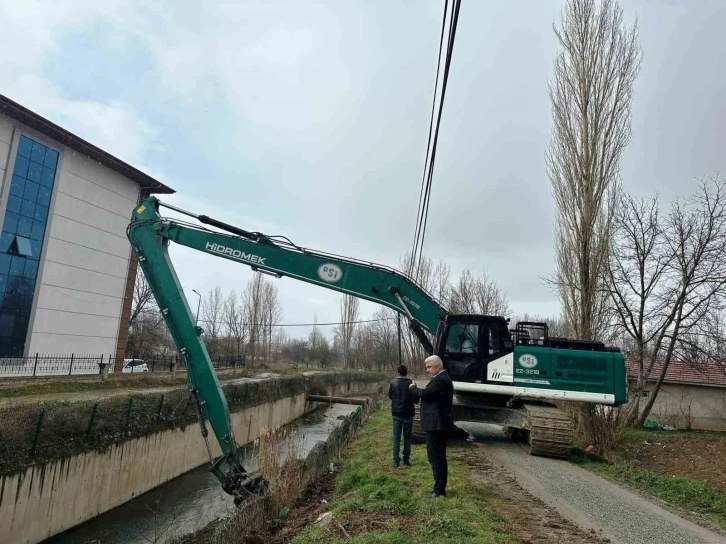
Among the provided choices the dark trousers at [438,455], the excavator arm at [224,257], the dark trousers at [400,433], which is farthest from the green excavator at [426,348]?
the dark trousers at [438,455]

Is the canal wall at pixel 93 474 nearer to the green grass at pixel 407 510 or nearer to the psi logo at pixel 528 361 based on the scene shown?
the green grass at pixel 407 510

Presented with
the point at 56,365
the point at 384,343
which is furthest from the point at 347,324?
the point at 56,365

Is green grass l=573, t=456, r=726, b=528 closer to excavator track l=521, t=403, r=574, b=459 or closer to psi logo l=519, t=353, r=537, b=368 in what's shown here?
excavator track l=521, t=403, r=574, b=459

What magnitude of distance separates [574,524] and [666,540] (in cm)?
96

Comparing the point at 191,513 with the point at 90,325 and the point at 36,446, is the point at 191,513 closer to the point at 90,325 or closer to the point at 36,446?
the point at 36,446

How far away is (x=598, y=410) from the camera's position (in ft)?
38.4

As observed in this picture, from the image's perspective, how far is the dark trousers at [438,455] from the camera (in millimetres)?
5691

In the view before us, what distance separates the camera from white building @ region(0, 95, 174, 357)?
2172 cm

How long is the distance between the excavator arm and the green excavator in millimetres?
18

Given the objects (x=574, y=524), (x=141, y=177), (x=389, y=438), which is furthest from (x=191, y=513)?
(x=141, y=177)

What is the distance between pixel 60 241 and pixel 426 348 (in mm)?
21839

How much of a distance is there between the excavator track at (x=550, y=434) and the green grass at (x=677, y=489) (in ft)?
1.94

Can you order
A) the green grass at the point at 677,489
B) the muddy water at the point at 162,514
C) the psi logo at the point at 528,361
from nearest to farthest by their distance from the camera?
the green grass at the point at 677,489 → the psi logo at the point at 528,361 → the muddy water at the point at 162,514

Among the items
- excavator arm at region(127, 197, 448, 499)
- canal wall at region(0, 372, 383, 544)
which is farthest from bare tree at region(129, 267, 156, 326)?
excavator arm at region(127, 197, 448, 499)
